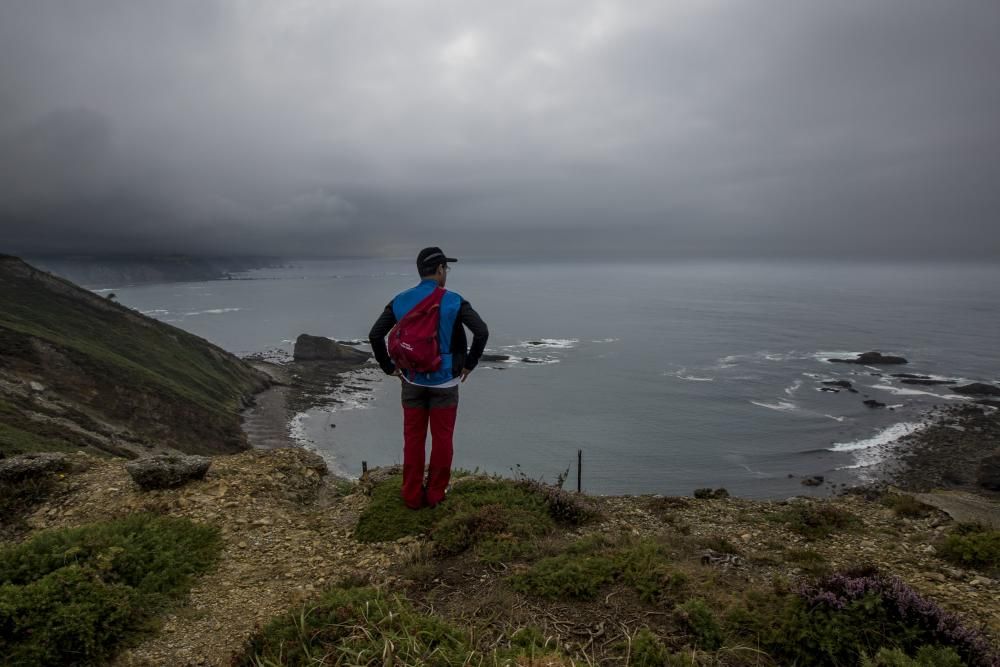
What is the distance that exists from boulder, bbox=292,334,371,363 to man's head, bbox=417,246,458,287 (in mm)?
88384

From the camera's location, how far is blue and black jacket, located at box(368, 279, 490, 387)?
575cm

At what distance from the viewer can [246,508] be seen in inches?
261

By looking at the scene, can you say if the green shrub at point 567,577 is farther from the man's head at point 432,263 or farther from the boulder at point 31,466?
the boulder at point 31,466

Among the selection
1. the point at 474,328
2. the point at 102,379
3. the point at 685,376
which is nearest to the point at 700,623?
the point at 474,328

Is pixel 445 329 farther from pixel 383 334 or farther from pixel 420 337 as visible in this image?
pixel 383 334

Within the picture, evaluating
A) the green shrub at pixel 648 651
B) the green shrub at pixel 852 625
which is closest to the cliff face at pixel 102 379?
the green shrub at pixel 648 651

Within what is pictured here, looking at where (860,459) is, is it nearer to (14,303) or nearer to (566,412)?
(566,412)

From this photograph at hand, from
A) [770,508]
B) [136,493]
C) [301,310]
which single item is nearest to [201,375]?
[136,493]

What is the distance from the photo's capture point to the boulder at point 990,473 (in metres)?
33.9

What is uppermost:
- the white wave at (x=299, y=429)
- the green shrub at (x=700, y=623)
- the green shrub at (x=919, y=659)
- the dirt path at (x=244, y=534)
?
the green shrub at (x=919, y=659)

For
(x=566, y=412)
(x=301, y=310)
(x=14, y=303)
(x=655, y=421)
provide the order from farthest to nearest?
(x=301, y=310)
(x=14, y=303)
(x=566, y=412)
(x=655, y=421)

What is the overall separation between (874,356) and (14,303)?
12154 cm

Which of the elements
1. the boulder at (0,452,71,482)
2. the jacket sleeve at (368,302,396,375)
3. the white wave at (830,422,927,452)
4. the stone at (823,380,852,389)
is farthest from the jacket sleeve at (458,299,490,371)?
the stone at (823,380,852,389)

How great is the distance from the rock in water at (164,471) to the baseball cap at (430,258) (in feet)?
15.4
